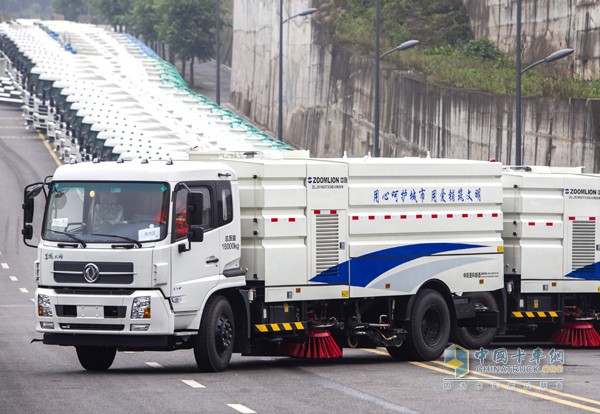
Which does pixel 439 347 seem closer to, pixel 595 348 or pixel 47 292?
pixel 595 348

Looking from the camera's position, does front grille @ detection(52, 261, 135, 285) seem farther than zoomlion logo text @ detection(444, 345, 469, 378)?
No

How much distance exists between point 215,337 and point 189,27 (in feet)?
402

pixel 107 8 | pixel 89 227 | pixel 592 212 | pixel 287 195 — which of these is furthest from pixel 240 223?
pixel 107 8

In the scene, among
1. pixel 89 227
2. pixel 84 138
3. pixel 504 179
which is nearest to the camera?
pixel 89 227

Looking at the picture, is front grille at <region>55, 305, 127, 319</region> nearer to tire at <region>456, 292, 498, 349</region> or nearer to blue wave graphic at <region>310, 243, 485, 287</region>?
blue wave graphic at <region>310, 243, 485, 287</region>

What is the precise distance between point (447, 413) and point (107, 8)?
556 feet

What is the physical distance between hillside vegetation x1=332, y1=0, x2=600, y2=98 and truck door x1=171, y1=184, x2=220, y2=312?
33.0 metres

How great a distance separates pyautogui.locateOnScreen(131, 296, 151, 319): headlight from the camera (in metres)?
19.8

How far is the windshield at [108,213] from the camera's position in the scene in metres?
20.0

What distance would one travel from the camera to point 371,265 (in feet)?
73.4

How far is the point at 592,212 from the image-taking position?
25.9 meters

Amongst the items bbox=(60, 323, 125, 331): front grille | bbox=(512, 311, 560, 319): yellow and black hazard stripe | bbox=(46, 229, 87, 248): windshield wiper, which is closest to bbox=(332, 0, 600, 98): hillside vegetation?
bbox=(512, 311, 560, 319): yellow and black hazard stripe

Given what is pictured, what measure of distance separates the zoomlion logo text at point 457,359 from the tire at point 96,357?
4.81 m

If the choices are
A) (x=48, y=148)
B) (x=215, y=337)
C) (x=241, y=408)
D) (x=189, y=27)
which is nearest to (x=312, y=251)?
(x=215, y=337)
